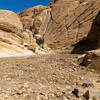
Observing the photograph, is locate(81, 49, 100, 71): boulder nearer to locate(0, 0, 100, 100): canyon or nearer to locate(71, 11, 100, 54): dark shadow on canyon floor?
locate(0, 0, 100, 100): canyon

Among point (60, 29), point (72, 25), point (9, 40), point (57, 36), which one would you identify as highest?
point (72, 25)

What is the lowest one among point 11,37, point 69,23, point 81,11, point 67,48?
point 67,48

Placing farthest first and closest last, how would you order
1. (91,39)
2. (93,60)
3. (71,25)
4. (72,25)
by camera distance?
1. (71,25)
2. (72,25)
3. (91,39)
4. (93,60)

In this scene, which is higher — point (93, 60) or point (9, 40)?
point (9, 40)

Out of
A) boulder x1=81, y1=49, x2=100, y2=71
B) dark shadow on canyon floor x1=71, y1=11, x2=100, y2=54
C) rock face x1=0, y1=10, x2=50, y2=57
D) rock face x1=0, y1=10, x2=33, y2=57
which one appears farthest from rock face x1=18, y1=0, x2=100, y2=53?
boulder x1=81, y1=49, x2=100, y2=71

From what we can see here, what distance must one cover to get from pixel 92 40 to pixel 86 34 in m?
2.57

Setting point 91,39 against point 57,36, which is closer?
point 91,39

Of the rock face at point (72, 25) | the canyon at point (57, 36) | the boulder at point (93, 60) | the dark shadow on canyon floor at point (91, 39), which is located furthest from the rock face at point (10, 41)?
the boulder at point (93, 60)

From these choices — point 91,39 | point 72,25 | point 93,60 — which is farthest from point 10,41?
point 93,60

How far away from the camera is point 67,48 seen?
23.6m

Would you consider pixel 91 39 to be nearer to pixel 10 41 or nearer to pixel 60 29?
pixel 60 29

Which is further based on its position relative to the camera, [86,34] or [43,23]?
[43,23]

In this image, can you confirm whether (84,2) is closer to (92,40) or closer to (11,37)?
(92,40)

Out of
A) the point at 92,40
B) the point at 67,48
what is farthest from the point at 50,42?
the point at 92,40
